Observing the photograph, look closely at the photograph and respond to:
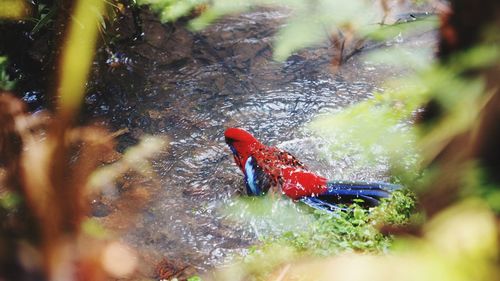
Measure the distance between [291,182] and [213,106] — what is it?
1858 millimetres

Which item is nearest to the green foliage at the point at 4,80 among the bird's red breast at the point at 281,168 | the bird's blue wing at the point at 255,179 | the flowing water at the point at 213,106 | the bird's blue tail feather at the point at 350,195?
the flowing water at the point at 213,106

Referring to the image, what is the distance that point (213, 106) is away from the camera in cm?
508

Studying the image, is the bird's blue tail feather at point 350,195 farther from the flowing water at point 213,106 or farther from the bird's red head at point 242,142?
the bird's red head at point 242,142

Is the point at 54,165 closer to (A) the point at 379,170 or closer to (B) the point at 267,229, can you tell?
(B) the point at 267,229

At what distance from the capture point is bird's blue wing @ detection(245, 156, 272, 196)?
3.67 meters

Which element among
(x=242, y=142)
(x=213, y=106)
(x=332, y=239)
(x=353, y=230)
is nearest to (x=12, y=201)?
(x=332, y=239)

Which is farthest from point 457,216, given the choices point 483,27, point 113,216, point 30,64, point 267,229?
point 30,64

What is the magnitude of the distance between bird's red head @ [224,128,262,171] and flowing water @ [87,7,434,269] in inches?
14.9

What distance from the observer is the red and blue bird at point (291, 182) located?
3365 millimetres

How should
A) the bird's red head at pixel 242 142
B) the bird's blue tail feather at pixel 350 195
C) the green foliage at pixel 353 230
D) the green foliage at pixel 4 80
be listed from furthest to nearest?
the green foliage at pixel 4 80, the bird's red head at pixel 242 142, the bird's blue tail feather at pixel 350 195, the green foliage at pixel 353 230

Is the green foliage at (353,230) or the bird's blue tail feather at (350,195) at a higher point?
the green foliage at (353,230)

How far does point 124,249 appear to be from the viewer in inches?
140

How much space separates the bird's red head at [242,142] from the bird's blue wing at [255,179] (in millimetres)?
69

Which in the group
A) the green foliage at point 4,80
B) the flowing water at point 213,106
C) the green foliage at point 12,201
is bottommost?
the flowing water at point 213,106
